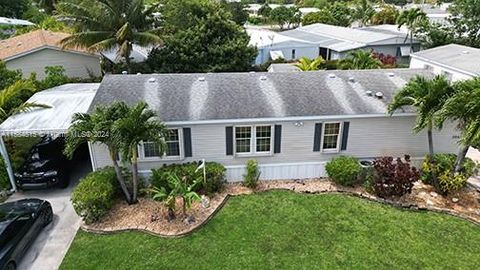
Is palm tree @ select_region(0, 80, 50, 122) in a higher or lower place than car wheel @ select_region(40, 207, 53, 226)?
higher

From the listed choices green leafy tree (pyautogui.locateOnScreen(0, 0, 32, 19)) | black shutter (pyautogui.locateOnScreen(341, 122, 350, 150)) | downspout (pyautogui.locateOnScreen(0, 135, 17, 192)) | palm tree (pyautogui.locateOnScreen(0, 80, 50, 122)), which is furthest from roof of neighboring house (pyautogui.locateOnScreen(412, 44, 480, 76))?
green leafy tree (pyautogui.locateOnScreen(0, 0, 32, 19))

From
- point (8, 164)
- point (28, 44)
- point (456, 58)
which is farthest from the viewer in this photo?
point (28, 44)

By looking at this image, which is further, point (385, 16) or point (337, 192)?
point (385, 16)

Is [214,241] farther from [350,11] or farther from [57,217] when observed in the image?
[350,11]

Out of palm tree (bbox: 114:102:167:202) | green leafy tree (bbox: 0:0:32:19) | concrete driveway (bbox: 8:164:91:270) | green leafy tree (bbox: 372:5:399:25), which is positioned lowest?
concrete driveway (bbox: 8:164:91:270)

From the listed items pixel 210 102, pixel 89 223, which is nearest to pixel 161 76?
pixel 210 102

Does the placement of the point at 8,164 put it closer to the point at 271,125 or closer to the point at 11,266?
the point at 11,266

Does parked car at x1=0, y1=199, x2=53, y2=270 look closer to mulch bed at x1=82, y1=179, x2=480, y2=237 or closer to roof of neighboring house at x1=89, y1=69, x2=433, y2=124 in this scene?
mulch bed at x1=82, y1=179, x2=480, y2=237

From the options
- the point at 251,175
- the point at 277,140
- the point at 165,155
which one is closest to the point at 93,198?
the point at 165,155
